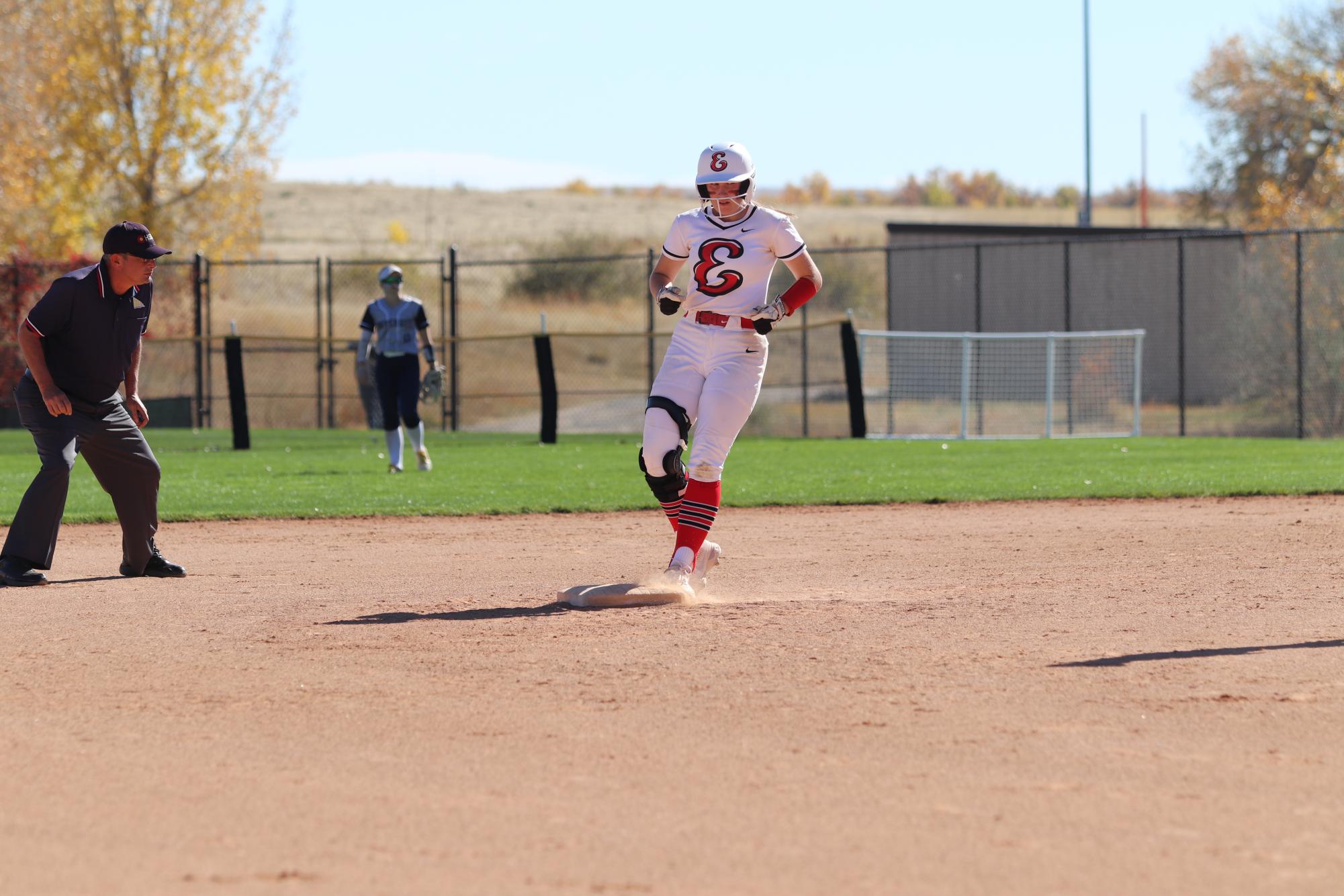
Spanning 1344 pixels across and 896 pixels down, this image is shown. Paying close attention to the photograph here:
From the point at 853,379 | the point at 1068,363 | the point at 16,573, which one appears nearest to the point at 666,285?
the point at 16,573

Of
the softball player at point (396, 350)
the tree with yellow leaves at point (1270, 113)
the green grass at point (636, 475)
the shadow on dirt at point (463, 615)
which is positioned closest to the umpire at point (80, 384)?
the shadow on dirt at point (463, 615)

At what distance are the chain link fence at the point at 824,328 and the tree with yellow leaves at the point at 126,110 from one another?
1.97 m

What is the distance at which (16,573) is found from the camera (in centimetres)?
824

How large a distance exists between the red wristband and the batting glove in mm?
495

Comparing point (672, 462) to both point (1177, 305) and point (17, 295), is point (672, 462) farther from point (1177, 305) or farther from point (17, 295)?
point (1177, 305)

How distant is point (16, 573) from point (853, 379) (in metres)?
14.7

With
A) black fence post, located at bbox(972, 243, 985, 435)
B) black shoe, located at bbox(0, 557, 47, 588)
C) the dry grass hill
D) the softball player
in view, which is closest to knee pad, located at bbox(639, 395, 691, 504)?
black shoe, located at bbox(0, 557, 47, 588)

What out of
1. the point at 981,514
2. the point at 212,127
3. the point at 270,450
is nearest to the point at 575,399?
the point at 212,127

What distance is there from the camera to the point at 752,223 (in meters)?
A: 7.73

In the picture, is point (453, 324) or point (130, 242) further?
point (453, 324)

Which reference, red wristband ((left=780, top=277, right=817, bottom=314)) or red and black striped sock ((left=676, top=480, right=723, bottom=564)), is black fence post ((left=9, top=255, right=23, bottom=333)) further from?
red wristband ((left=780, top=277, right=817, bottom=314))

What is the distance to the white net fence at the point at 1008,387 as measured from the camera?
26.4 meters

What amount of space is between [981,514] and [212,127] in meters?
21.6

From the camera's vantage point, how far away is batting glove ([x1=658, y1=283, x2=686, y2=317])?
24.7 feet
